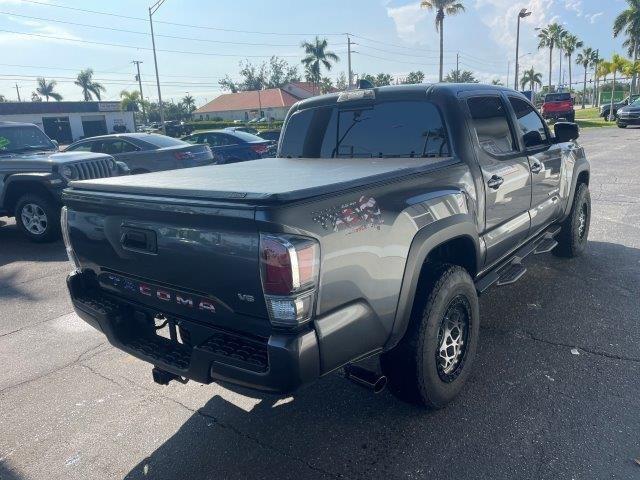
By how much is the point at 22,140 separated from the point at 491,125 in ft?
27.4

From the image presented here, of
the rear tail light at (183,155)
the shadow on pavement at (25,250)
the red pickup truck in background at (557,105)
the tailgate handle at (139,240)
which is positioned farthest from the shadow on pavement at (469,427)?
the red pickup truck in background at (557,105)

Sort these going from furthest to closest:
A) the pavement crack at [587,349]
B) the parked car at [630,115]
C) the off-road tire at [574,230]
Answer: the parked car at [630,115] → the off-road tire at [574,230] → the pavement crack at [587,349]

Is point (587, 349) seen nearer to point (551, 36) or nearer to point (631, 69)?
point (631, 69)

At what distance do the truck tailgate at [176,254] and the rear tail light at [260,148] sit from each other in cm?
1003

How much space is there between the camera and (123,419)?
3.12 metres

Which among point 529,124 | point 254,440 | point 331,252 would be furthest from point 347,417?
point 529,124

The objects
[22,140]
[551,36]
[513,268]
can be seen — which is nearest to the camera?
[513,268]

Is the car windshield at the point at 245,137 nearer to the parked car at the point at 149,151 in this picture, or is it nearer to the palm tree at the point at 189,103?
the parked car at the point at 149,151

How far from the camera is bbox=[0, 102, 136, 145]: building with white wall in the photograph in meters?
47.0

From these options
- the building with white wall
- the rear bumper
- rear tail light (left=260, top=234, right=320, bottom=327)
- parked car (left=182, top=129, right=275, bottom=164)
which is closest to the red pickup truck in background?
parked car (left=182, top=129, right=275, bottom=164)

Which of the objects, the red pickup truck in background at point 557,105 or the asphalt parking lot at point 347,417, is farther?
the red pickup truck in background at point 557,105

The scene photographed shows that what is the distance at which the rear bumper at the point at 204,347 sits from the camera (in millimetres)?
2109

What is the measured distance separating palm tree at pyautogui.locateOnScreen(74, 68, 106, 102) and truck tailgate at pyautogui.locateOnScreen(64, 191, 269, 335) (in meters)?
105

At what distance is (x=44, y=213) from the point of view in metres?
7.59
